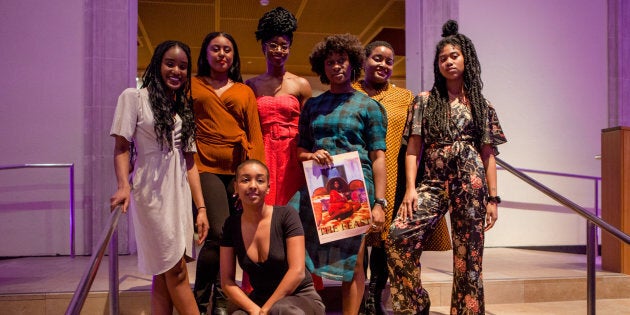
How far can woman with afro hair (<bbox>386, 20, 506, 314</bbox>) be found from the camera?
117 inches

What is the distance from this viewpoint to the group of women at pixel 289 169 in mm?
2748

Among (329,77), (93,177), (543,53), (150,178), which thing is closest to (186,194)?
(150,178)

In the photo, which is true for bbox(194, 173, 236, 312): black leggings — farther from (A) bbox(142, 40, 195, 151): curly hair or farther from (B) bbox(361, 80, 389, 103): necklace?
(B) bbox(361, 80, 389, 103): necklace

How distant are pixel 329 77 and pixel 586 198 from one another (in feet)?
13.9

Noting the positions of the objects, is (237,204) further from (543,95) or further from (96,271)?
(543,95)

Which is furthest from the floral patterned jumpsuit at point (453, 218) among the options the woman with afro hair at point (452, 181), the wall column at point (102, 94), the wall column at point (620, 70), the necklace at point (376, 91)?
the wall column at point (620, 70)

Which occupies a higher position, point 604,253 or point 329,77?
point 329,77

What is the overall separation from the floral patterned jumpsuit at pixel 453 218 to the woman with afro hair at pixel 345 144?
0.18 metres

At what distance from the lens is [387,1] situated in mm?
8625

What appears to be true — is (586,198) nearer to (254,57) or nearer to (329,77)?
(329,77)

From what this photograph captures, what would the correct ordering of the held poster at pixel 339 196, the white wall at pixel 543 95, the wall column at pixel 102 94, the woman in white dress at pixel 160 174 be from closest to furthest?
1. the woman in white dress at pixel 160 174
2. the held poster at pixel 339 196
3. the wall column at pixel 102 94
4. the white wall at pixel 543 95

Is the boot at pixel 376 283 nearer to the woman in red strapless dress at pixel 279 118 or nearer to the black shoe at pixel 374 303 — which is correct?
the black shoe at pixel 374 303

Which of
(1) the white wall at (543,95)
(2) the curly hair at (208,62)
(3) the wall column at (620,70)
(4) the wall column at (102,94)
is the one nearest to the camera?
(2) the curly hair at (208,62)

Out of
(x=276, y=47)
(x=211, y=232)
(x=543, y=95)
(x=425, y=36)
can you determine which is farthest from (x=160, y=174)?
(x=543, y=95)
